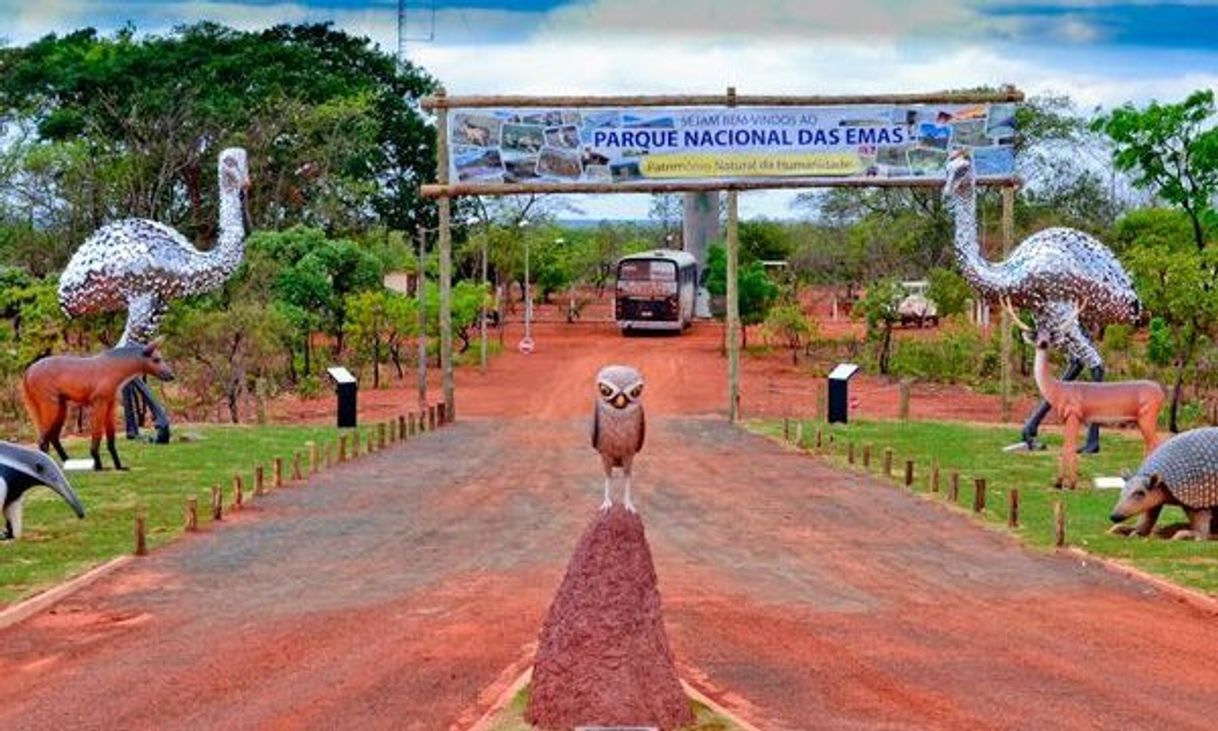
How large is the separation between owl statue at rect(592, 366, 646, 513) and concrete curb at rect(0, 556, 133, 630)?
652 cm

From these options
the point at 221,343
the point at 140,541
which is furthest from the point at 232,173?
the point at 140,541

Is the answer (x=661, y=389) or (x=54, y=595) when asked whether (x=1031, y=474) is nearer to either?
(x=54, y=595)

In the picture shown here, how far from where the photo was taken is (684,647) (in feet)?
44.1

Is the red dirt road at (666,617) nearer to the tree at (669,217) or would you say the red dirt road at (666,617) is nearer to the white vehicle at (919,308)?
the white vehicle at (919,308)

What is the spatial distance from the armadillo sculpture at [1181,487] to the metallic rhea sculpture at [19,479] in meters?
12.2

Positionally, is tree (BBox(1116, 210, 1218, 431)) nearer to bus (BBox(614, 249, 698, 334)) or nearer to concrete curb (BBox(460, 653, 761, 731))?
concrete curb (BBox(460, 653, 761, 731))

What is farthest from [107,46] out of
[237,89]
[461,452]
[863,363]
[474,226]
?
[461,452]

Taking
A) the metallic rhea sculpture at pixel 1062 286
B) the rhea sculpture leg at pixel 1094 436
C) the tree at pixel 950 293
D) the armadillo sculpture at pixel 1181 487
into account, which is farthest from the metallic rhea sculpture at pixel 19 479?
the tree at pixel 950 293

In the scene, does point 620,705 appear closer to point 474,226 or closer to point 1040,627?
point 1040,627

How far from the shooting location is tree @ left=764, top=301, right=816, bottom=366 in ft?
175

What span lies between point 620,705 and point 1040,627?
5298 millimetres

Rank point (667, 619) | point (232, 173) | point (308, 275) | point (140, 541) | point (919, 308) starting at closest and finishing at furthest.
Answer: point (667, 619) < point (140, 541) < point (232, 173) < point (308, 275) < point (919, 308)

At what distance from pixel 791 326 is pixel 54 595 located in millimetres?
39430

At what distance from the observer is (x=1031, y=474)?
25375 mm
